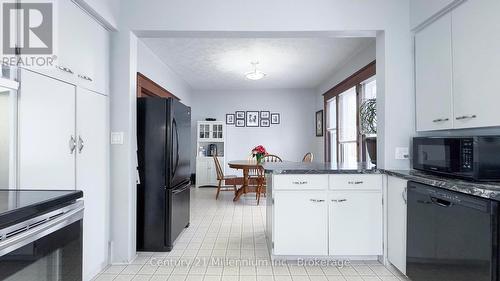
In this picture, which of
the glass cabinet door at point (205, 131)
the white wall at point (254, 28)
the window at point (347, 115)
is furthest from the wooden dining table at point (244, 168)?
the white wall at point (254, 28)

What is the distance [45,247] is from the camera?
1117mm

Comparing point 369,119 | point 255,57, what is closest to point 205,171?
point 255,57

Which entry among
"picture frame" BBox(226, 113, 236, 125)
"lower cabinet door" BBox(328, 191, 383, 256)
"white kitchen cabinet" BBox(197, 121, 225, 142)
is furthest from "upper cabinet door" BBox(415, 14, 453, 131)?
"picture frame" BBox(226, 113, 236, 125)

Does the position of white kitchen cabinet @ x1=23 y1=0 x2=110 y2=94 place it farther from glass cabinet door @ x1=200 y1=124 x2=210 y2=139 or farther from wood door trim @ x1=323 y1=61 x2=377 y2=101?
glass cabinet door @ x1=200 y1=124 x2=210 y2=139

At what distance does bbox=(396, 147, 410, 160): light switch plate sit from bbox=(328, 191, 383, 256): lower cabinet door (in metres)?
0.38

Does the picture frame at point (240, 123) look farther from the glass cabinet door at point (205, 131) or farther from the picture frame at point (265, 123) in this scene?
the glass cabinet door at point (205, 131)

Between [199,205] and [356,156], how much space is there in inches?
111

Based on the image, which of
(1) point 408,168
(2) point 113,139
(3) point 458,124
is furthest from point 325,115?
(2) point 113,139

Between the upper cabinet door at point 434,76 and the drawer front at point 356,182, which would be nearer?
the upper cabinet door at point 434,76

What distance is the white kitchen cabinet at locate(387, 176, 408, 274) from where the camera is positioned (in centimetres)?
224

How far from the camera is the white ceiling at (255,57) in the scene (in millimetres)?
3893

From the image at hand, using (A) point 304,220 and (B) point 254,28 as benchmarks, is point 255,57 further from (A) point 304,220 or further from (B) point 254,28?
(A) point 304,220

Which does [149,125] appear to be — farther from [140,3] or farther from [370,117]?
[370,117]

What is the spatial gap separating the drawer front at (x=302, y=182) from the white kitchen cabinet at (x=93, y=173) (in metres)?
1.49
